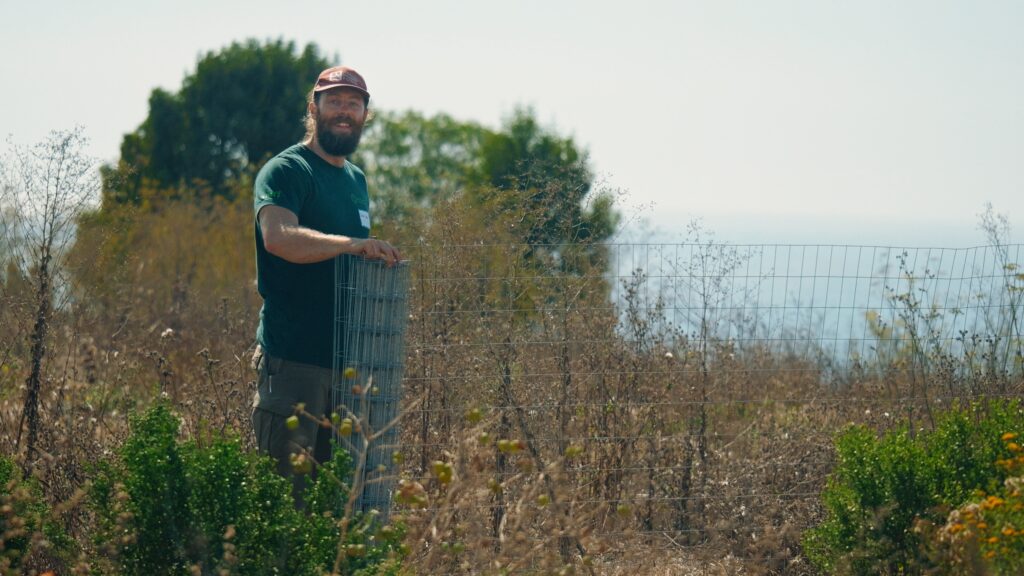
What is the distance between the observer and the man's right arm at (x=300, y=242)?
3967 mm

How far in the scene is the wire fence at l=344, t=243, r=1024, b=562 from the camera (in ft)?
17.2

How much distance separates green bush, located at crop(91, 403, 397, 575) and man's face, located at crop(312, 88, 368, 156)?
1.35 metres

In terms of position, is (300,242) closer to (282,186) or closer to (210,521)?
(282,186)

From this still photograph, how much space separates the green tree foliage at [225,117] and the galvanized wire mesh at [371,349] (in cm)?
2005

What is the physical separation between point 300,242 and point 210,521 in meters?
1.03

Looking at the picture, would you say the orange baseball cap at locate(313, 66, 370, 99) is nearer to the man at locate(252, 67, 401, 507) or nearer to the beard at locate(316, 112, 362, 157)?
the beard at locate(316, 112, 362, 157)

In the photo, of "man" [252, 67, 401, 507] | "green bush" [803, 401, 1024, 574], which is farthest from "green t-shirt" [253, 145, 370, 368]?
"green bush" [803, 401, 1024, 574]

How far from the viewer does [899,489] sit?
14.6 ft

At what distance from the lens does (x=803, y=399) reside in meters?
6.11

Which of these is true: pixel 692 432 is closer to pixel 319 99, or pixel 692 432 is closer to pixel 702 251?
pixel 702 251

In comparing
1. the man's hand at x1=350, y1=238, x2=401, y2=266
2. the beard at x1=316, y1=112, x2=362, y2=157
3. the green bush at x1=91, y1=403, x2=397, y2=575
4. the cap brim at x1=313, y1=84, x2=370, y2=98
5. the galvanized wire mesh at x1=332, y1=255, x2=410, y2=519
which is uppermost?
the cap brim at x1=313, y1=84, x2=370, y2=98

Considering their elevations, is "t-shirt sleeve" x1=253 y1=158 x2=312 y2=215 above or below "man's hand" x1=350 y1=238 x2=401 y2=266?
above

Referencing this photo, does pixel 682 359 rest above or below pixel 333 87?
below

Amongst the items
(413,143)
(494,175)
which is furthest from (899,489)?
(413,143)
